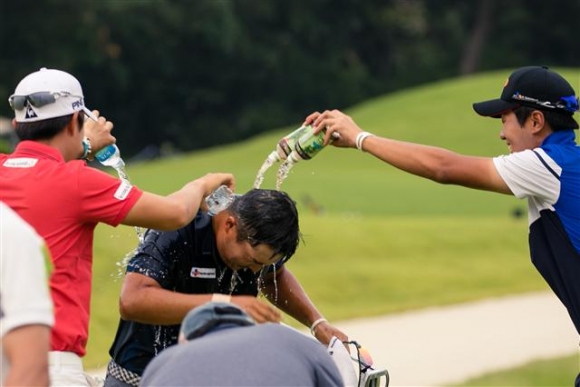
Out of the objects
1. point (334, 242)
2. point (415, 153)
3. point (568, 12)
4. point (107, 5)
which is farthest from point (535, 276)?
point (568, 12)

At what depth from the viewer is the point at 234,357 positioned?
3363 mm

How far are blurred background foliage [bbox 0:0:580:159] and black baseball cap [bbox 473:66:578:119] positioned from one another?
47.7 meters

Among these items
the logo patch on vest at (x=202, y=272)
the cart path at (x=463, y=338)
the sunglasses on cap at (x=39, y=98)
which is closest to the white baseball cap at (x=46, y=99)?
the sunglasses on cap at (x=39, y=98)

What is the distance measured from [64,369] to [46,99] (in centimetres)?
88

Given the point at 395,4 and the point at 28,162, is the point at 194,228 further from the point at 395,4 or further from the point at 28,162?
the point at 395,4

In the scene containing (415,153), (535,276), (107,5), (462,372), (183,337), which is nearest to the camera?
(183,337)

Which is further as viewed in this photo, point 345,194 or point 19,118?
point 345,194

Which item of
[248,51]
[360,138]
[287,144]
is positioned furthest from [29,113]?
[248,51]

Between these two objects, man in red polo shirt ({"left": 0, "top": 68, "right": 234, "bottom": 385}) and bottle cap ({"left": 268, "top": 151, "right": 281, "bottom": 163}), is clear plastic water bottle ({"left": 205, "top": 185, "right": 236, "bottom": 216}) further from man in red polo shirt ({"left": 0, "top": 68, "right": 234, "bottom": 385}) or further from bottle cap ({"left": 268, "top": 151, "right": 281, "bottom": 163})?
man in red polo shirt ({"left": 0, "top": 68, "right": 234, "bottom": 385})

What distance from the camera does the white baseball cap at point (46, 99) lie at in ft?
13.9

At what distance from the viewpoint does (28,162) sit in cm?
419

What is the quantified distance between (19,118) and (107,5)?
168 ft

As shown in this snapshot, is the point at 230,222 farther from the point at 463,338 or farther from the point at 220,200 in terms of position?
the point at 463,338

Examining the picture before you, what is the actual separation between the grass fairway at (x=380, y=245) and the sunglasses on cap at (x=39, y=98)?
9.43 feet
